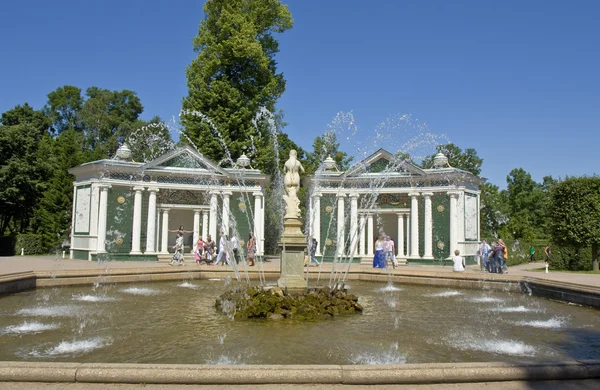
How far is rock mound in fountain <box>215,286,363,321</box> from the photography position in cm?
1016

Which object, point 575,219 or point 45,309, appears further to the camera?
point 575,219

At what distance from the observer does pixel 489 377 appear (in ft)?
18.5

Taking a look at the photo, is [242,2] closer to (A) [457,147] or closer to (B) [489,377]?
(A) [457,147]

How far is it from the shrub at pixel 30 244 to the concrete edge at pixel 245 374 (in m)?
34.1

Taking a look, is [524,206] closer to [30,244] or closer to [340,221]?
[340,221]

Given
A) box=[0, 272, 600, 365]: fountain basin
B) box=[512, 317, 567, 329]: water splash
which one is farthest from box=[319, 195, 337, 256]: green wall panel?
box=[512, 317, 567, 329]: water splash

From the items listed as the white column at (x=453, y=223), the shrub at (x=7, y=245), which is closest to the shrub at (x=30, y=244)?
the shrub at (x=7, y=245)

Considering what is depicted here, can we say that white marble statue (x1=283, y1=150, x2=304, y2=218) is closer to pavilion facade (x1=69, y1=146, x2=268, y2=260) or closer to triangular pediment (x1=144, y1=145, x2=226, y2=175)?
pavilion facade (x1=69, y1=146, x2=268, y2=260)

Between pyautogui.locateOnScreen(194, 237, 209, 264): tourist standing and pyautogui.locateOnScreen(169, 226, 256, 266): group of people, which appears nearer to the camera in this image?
pyautogui.locateOnScreen(169, 226, 256, 266): group of people

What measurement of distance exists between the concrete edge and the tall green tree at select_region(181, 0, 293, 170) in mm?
28546

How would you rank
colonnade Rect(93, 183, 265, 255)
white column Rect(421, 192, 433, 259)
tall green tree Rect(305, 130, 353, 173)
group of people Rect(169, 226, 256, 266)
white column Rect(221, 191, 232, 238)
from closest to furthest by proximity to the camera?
group of people Rect(169, 226, 256, 266)
colonnade Rect(93, 183, 265, 255)
white column Rect(421, 192, 433, 259)
white column Rect(221, 191, 232, 238)
tall green tree Rect(305, 130, 353, 173)

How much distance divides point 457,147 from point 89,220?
43.5 meters

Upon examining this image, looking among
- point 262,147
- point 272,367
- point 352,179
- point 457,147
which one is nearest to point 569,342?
point 272,367

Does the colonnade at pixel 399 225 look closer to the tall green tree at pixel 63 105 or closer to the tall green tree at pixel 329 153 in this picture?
the tall green tree at pixel 329 153
